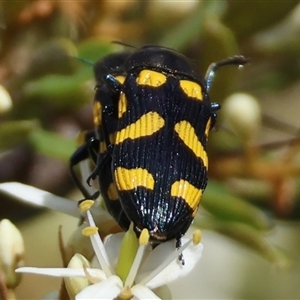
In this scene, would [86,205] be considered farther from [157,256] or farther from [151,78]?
[151,78]

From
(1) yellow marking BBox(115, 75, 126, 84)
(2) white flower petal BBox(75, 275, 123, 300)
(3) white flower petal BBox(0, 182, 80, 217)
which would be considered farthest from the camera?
(1) yellow marking BBox(115, 75, 126, 84)

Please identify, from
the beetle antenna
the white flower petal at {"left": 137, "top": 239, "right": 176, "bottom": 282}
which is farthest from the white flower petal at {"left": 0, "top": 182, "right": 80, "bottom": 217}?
the beetle antenna

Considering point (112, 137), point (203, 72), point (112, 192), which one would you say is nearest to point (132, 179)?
point (112, 192)

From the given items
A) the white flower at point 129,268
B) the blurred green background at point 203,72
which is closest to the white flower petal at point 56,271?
the white flower at point 129,268

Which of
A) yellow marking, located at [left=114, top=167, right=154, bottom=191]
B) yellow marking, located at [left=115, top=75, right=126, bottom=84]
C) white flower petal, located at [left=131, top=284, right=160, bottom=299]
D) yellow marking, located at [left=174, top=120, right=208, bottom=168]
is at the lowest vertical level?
white flower petal, located at [left=131, top=284, right=160, bottom=299]

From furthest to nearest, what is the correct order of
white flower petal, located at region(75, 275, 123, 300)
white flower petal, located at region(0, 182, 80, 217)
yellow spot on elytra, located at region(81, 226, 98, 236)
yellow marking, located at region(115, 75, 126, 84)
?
yellow marking, located at region(115, 75, 126, 84) → white flower petal, located at region(0, 182, 80, 217) → yellow spot on elytra, located at region(81, 226, 98, 236) → white flower petal, located at region(75, 275, 123, 300)

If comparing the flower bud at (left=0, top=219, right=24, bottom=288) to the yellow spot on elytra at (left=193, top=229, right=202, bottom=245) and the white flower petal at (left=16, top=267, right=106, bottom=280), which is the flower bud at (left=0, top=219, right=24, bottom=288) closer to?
the white flower petal at (left=16, top=267, right=106, bottom=280)

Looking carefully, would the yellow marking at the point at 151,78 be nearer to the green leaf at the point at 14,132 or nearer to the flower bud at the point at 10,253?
the green leaf at the point at 14,132
